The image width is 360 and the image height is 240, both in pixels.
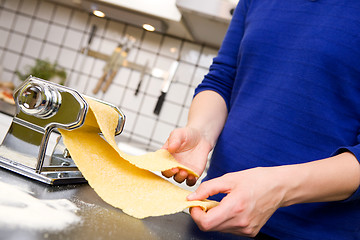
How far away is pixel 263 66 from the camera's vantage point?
0.73 meters

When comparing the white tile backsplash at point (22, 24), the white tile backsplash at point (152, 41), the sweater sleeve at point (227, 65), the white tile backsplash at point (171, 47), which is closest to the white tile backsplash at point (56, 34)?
the white tile backsplash at point (22, 24)

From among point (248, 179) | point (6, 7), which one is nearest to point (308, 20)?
point (248, 179)

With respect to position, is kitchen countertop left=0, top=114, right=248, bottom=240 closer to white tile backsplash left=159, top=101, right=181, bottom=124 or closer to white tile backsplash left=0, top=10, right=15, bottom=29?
white tile backsplash left=159, top=101, right=181, bottom=124

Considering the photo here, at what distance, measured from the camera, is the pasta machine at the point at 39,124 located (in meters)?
0.47

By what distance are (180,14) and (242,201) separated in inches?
53.2

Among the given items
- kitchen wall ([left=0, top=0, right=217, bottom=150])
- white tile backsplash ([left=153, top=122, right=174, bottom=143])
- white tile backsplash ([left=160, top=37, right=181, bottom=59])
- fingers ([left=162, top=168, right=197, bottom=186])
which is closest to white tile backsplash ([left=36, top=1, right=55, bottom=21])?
kitchen wall ([left=0, top=0, right=217, bottom=150])

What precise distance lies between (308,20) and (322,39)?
0.07 metres

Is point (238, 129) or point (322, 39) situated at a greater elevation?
point (322, 39)

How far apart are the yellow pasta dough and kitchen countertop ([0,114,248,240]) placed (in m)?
0.02

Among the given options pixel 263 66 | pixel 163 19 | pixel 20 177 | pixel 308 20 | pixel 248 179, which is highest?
pixel 163 19

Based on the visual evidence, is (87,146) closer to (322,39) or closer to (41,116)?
(41,116)

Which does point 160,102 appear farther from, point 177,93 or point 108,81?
point 108,81

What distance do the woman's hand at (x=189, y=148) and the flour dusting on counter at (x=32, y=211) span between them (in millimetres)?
219

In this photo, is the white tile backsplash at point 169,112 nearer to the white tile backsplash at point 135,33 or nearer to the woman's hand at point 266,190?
the white tile backsplash at point 135,33
